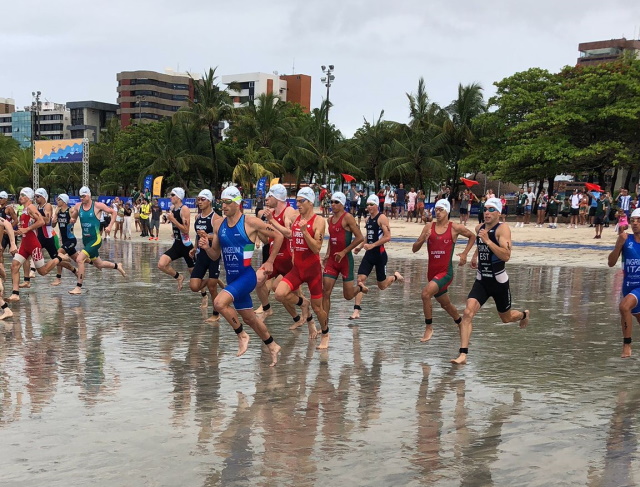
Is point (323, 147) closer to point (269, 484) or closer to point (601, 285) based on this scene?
point (601, 285)

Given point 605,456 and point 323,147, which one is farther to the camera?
point 323,147

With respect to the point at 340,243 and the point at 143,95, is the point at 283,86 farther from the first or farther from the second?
the point at 340,243

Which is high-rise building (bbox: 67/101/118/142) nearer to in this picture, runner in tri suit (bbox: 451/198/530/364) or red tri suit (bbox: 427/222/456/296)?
red tri suit (bbox: 427/222/456/296)

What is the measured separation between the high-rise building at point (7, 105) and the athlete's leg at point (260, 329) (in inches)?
7656

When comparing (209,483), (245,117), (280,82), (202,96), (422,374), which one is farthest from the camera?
(280,82)

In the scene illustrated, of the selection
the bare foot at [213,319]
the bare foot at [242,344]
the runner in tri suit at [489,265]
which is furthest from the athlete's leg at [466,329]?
the bare foot at [213,319]

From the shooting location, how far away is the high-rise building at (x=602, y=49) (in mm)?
131625

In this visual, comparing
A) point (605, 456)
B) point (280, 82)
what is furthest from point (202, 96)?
point (280, 82)

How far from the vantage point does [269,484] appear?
447 centimetres

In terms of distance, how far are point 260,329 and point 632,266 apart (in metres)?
4.02

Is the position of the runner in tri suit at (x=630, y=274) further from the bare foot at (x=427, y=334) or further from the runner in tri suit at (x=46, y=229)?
the runner in tri suit at (x=46, y=229)

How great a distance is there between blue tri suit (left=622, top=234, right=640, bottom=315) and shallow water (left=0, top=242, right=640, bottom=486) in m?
0.75

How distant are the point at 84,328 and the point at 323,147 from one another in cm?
4770

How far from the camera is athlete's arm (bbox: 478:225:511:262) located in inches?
312
